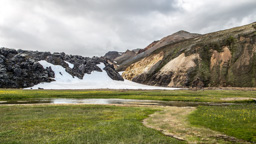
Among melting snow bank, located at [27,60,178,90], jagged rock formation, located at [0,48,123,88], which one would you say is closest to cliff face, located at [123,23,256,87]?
melting snow bank, located at [27,60,178,90]

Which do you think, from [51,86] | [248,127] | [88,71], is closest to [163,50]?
[88,71]

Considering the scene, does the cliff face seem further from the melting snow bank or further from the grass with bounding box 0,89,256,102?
the grass with bounding box 0,89,256,102

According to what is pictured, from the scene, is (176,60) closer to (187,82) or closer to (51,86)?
(187,82)

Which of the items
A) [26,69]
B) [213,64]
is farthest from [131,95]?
[213,64]

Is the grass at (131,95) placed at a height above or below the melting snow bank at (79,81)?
below

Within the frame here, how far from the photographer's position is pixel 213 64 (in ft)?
479

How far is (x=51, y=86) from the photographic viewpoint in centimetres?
11138

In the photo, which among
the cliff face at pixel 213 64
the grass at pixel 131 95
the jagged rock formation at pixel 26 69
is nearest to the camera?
the grass at pixel 131 95

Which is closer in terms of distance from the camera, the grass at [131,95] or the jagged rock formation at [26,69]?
the grass at [131,95]

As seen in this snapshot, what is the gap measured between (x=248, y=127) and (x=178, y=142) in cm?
1054

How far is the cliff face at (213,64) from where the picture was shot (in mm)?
131500

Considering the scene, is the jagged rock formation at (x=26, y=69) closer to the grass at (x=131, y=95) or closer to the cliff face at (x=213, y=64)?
the grass at (x=131, y=95)

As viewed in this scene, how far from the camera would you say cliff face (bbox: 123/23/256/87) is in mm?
131500

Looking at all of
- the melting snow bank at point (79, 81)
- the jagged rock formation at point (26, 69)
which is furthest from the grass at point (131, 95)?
the melting snow bank at point (79, 81)
